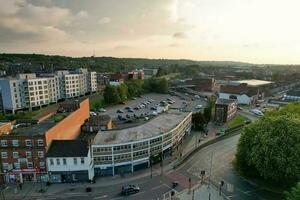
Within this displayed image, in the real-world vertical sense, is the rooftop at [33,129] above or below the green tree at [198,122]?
above

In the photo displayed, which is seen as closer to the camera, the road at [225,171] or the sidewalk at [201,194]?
the sidewalk at [201,194]

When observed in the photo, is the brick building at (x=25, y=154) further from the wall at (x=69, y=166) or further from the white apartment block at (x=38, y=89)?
the white apartment block at (x=38, y=89)

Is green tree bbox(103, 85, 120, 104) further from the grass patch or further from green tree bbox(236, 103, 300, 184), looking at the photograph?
green tree bbox(236, 103, 300, 184)

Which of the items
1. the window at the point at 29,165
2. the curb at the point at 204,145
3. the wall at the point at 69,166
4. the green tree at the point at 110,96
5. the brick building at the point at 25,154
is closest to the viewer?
the brick building at the point at 25,154

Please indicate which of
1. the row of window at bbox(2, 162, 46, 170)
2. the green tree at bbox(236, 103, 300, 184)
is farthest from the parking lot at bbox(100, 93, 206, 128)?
the green tree at bbox(236, 103, 300, 184)

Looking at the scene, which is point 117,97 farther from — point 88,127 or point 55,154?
point 55,154

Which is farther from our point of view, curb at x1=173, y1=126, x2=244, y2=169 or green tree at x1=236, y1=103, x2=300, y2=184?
curb at x1=173, y1=126, x2=244, y2=169

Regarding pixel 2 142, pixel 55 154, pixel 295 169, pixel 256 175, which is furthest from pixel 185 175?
pixel 2 142

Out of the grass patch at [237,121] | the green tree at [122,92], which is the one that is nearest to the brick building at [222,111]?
the grass patch at [237,121]

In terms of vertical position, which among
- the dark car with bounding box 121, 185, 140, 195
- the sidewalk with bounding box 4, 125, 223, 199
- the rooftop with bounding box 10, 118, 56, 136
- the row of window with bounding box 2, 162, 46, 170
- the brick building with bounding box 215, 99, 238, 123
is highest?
the rooftop with bounding box 10, 118, 56, 136
